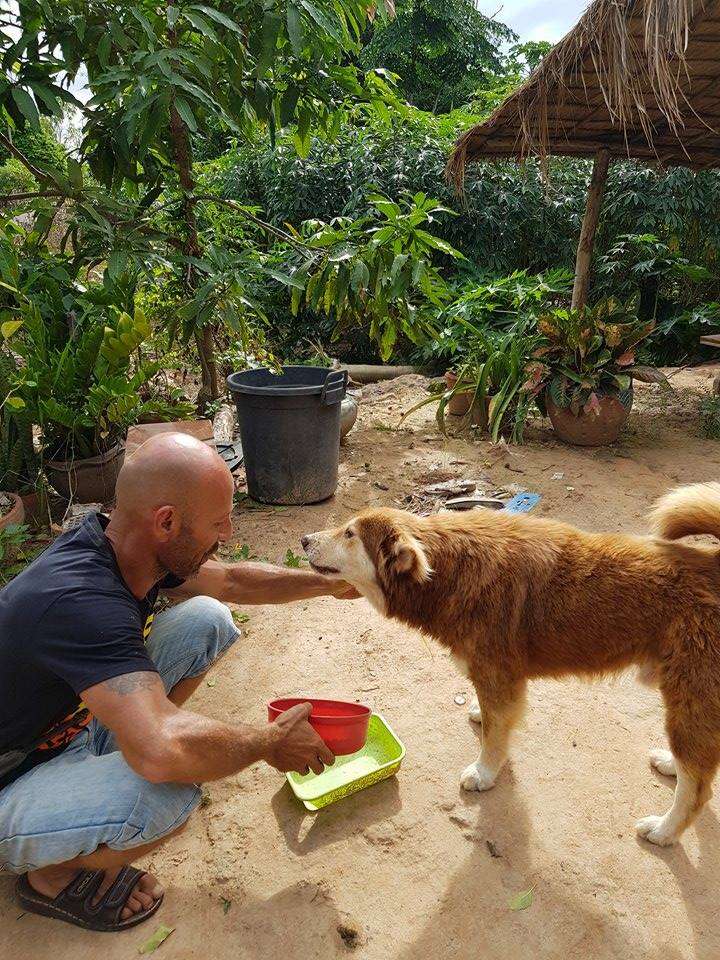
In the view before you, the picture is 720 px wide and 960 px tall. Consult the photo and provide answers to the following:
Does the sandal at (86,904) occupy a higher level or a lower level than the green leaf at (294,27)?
lower

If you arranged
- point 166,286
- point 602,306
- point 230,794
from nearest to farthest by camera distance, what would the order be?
point 230,794
point 166,286
point 602,306

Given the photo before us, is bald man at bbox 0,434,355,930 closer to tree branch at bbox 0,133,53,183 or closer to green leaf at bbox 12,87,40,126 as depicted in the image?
green leaf at bbox 12,87,40,126

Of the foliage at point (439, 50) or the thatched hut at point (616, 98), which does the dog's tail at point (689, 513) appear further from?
the foliage at point (439, 50)

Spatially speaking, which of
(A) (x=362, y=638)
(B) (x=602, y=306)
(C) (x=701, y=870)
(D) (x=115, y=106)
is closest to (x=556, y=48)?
(B) (x=602, y=306)

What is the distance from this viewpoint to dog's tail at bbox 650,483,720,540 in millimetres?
2275

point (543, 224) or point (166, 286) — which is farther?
point (543, 224)

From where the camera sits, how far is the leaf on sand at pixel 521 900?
210cm

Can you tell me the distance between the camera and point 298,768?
6.42 feet

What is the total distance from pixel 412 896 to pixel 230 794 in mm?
843

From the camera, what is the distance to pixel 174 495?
1.94 metres

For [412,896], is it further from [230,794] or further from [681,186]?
[681,186]

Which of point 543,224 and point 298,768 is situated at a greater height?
point 543,224

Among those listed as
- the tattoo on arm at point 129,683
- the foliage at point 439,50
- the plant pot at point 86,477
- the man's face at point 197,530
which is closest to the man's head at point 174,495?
the man's face at point 197,530

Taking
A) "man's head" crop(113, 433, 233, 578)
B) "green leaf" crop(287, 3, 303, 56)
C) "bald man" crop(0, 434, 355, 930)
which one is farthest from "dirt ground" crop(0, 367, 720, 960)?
"green leaf" crop(287, 3, 303, 56)
